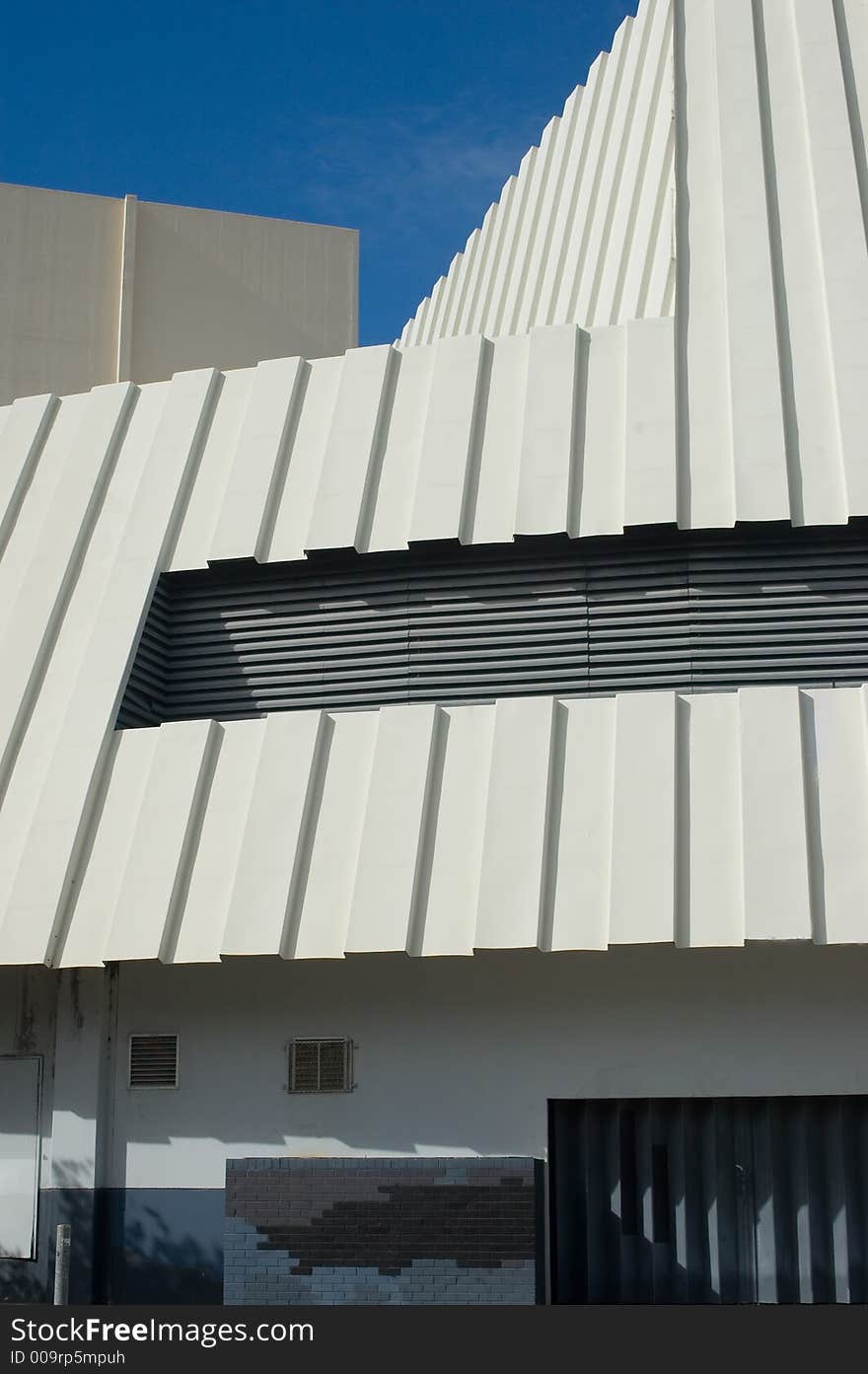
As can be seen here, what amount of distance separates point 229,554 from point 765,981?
5654mm

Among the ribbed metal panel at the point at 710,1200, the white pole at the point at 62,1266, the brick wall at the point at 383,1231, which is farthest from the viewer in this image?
the white pole at the point at 62,1266

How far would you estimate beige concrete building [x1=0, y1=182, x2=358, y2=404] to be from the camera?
2141cm

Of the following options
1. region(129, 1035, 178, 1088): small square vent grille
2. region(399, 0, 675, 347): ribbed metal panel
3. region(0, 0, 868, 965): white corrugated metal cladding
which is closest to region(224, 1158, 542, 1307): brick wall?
region(129, 1035, 178, 1088): small square vent grille

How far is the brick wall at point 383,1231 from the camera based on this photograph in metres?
10.6

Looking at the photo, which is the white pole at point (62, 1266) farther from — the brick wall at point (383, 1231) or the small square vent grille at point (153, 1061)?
the brick wall at point (383, 1231)

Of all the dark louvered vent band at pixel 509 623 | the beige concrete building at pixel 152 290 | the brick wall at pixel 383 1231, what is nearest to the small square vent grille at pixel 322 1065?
the brick wall at pixel 383 1231

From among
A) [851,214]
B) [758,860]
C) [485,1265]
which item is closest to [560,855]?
[758,860]

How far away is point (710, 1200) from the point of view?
11.0 metres

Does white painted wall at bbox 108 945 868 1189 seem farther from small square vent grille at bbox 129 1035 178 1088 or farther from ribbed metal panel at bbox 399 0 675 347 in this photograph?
ribbed metal panel at bbox 399 0 675 347

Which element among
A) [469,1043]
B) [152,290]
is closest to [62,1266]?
[469,1043]

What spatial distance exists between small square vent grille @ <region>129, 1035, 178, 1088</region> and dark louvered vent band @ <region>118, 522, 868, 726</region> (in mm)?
2688

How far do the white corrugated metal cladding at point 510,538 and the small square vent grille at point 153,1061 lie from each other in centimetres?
111

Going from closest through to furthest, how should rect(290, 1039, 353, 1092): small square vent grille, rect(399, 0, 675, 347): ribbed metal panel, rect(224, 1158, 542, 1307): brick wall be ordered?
rect(224, 1158, 542, 1307): brick wall < rect(290, 1039, 353, 1092): small square vent grille < rect(399, 0, 675, 347): ribbed metal panel

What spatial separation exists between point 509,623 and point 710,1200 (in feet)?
15.7
